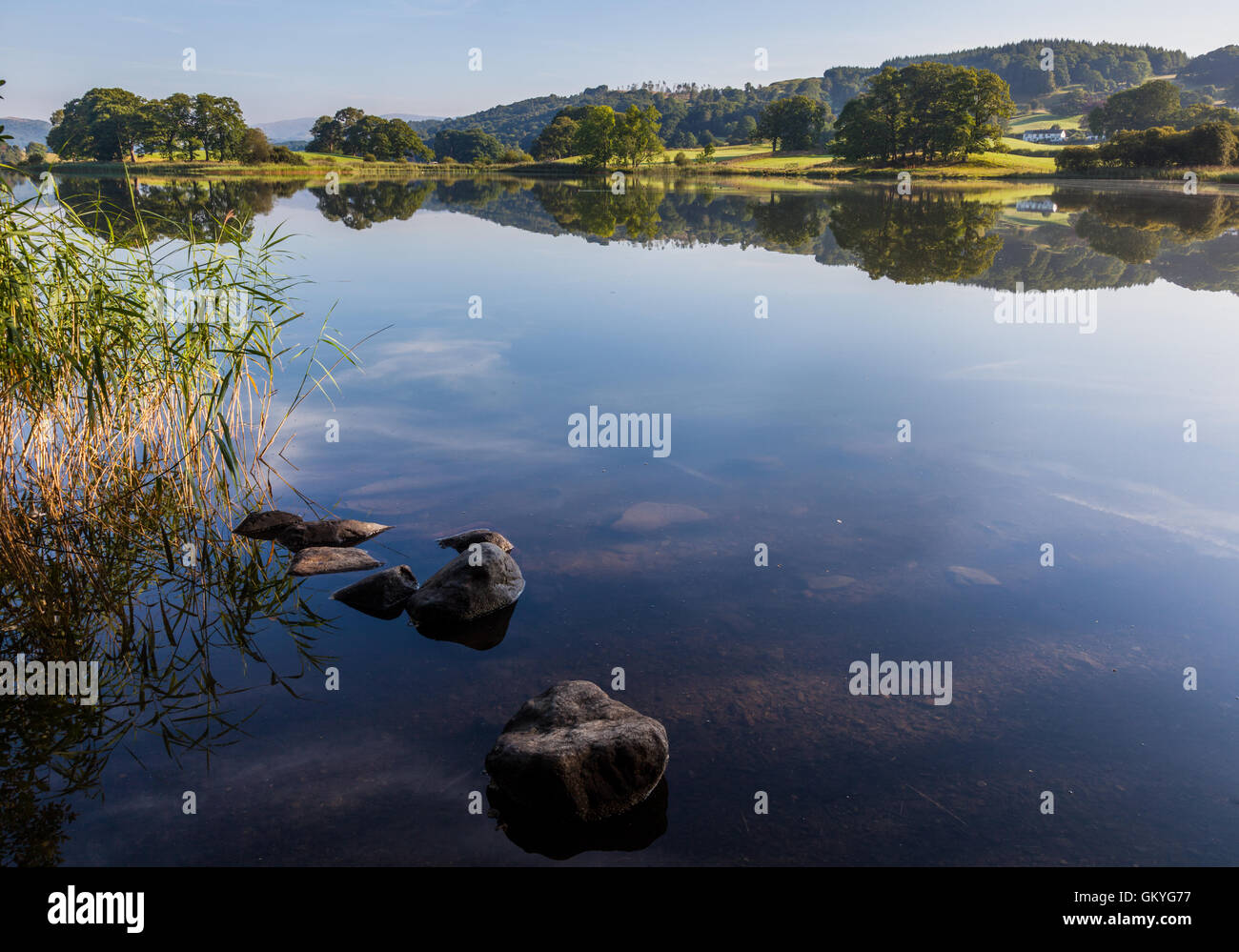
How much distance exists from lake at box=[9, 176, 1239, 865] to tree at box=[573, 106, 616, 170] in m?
86.9

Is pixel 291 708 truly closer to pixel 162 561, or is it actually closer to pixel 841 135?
pixel 162 561

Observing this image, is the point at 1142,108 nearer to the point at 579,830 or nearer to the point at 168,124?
the point at 168,124

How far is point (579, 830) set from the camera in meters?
4.70

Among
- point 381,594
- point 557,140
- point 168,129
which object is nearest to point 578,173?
point 557,140

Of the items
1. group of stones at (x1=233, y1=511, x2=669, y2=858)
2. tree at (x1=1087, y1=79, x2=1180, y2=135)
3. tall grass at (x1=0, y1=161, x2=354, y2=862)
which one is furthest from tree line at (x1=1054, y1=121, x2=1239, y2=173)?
group of stones at (x1=233, y1=511, x2=669, y2=858)

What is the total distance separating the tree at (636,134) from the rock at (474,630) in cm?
9647

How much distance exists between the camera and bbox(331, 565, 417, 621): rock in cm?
704

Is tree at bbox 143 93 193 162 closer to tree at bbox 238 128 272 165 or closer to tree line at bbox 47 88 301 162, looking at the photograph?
tree line at bbox 47 88 301 162

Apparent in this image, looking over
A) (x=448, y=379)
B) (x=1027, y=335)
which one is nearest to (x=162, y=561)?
(x=448, y=379)

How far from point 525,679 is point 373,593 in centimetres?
187

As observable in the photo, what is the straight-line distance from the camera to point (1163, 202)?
45344mm

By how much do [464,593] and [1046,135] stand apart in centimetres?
18896

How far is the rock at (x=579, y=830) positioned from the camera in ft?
15.0

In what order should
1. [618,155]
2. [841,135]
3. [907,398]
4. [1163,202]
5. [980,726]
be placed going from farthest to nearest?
[618,155], [841,135], [1163,202], [907,398], [980,726]
